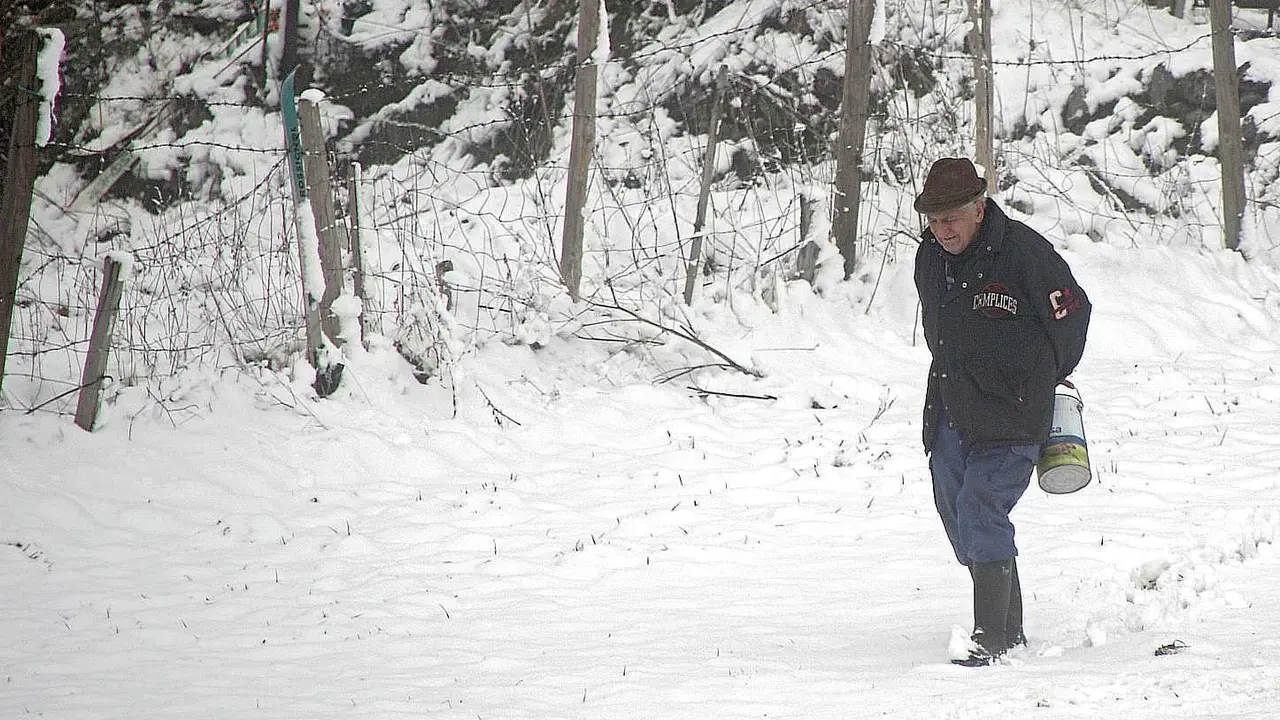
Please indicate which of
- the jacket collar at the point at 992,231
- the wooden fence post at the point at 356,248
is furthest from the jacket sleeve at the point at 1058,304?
the wooden fence post at the point at 356,248

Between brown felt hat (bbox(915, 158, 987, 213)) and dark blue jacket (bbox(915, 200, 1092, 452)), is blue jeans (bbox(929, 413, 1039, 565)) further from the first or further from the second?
brown felt hat (bbox(915, 158, 987, 213))

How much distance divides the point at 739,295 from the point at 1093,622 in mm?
5799

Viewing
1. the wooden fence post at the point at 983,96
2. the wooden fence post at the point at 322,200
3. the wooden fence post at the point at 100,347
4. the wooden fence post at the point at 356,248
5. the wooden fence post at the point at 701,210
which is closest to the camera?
the wooden fence post at the point at 100,347

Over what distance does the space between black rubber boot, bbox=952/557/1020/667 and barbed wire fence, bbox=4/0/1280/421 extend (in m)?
4.78

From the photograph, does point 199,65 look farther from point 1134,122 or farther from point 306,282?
point 1134,122

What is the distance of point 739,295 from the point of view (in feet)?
31.3

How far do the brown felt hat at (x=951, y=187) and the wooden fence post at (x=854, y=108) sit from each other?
6140 millimetres

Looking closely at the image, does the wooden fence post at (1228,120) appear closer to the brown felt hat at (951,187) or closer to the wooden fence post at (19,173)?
the brown felt hat at (951,187)

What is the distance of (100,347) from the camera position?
674 cm

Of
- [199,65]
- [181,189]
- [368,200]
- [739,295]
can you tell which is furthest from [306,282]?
[199,65]

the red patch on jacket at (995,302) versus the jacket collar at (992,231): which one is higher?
the jacket collar at (992,231)

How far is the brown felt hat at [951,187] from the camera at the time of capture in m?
3.51

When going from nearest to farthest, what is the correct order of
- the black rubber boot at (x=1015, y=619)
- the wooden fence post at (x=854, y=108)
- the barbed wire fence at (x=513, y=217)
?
the black rubber boot at (x=1015, y=619), the barbed wire fence at (x=513, y=217), the wooden fence post at (x=854, y=108)

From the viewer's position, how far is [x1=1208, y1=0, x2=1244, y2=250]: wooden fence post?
31.1 feet
